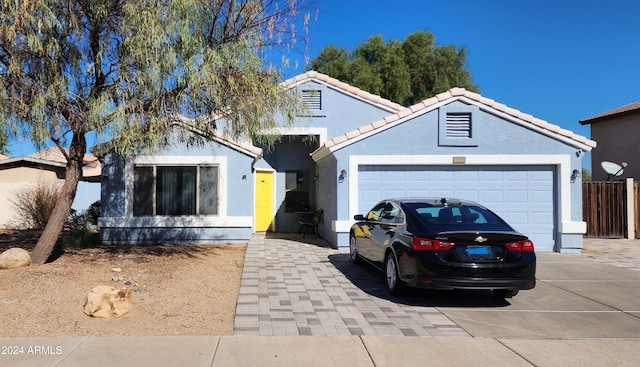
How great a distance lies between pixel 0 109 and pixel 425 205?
708 cm

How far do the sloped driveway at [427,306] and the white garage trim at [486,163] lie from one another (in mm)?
1899

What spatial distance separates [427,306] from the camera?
6289 mm

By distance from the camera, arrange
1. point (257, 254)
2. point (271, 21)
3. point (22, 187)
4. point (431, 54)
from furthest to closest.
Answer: point (431, 54)
point (22, 187)
point (257, 254)
point (271, 21)

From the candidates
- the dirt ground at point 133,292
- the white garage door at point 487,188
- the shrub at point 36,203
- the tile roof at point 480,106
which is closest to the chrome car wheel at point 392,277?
the dirt ground at point 133,292

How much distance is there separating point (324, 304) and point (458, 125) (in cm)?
712

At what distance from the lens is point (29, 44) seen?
675cm

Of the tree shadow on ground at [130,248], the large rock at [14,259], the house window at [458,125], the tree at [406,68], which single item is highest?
the tree at [406,68]

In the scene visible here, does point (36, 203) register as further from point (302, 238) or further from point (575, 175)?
point (575, 175)

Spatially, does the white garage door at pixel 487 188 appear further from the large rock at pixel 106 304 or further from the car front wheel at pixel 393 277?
the large rock at pixel 106 304

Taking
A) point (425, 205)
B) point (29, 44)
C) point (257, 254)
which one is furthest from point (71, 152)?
point (425, 205)

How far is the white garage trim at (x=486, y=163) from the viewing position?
36.8ft

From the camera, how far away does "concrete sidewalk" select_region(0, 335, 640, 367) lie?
4.20m

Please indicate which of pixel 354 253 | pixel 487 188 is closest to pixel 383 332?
pixel 354 253

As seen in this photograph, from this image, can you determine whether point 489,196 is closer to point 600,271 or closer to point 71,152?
point 600,271
